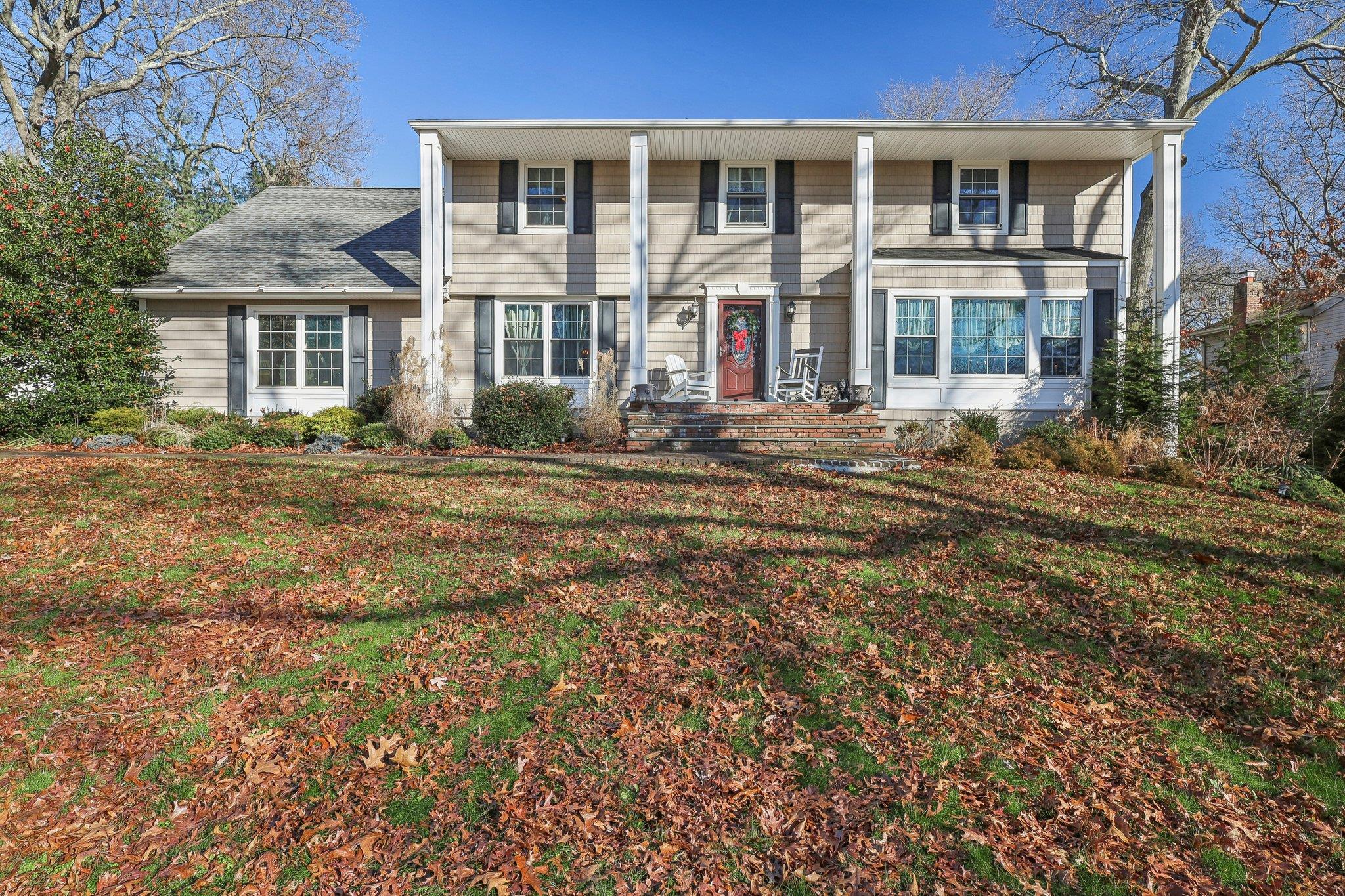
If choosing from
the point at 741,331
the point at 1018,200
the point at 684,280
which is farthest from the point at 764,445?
the point at 1018,200

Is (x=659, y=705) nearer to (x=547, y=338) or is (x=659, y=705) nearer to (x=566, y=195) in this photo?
(x=547, y=338)

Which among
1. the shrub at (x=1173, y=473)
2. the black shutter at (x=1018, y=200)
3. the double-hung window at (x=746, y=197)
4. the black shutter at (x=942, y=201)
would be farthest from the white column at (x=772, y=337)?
the shrub at (x=1173, y=473)

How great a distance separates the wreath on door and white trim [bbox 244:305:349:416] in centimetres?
726

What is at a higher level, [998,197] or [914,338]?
[998,197]

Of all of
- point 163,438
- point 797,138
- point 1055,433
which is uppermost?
point 797,138

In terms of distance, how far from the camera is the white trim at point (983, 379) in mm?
12336

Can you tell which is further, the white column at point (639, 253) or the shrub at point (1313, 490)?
the white column at point (639, 253)

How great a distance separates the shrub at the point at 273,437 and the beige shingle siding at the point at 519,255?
3.99 meters

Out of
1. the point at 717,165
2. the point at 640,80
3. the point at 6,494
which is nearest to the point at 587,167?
the point at 717,165

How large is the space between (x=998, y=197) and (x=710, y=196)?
5553mm

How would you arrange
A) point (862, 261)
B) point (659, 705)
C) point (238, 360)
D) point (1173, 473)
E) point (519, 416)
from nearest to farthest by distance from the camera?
1. point (659, 705)
2. point (1173, 473)
3. point (519, 416)
4. point (862, 261)
5. point (238, 360)

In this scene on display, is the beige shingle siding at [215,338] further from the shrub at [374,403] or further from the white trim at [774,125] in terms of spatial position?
the white trim at [774,125]

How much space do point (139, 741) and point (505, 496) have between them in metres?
4.26

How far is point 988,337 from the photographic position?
12.5 m
